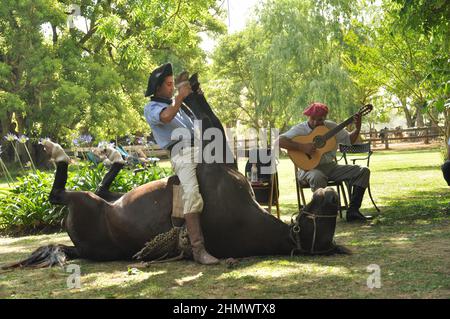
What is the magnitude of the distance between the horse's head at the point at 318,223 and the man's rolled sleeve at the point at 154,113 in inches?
63.7

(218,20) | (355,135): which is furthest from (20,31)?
(355,135)

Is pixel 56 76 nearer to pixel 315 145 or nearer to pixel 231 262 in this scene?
pixel 315 145

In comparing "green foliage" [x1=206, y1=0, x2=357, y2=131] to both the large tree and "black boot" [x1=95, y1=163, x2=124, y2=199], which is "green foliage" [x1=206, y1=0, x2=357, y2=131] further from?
"black boot" [x1=95, y1=163, x2=124, y2=199]

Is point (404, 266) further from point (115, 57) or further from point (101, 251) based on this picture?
point (115, 57)

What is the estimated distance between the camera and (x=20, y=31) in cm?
2583

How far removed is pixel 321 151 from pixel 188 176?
296 centimetres

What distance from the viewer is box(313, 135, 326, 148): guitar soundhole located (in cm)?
779

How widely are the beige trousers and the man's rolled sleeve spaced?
14.5 inches

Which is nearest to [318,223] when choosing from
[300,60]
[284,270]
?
[284,270]

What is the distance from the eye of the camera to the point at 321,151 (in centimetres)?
786

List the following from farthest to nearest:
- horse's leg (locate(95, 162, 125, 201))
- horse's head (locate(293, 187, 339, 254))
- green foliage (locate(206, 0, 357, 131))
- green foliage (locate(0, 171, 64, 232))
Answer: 1. green foliage (locate(206, 0, 357, 131))
2. green foliage (locate(0, 171, 64, 232))
3. horse's leg (locate(95, 162, 125, 201))
4. horse's head (locate(293, 187, 339, 254))

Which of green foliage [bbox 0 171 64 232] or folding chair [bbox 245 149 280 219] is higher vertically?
folding chair [bbox 245 149 280 219]

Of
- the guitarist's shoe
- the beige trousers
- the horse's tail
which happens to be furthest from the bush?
the beige trousers

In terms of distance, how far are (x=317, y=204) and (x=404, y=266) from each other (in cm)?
93
